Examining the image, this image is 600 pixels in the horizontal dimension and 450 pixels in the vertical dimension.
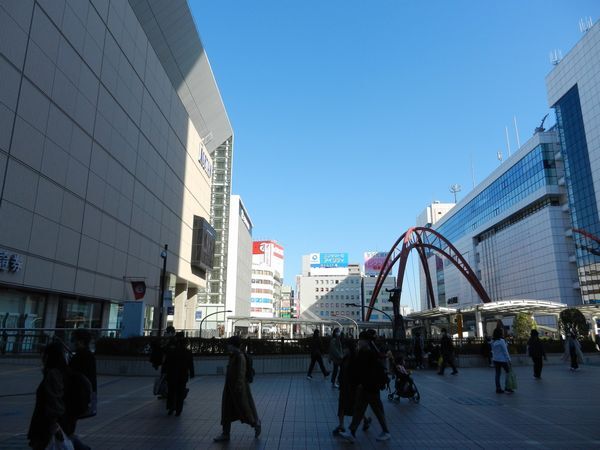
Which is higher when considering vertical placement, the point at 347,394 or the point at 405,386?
the point at 347,394

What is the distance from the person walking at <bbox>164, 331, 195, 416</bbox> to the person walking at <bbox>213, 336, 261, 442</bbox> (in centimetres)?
214

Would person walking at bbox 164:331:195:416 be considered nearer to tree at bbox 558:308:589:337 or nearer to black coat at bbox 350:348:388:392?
black coat at bbox 350:348:388:392

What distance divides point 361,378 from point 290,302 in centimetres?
17665

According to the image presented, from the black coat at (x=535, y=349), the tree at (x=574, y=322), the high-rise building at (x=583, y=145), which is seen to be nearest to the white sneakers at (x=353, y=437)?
the black coat at (x=535, y=349)

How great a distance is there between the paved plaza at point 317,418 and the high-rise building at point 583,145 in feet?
164

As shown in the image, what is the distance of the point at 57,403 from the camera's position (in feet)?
15.2

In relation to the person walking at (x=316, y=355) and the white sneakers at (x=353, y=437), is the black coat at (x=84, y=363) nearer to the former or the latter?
the white sneakers at (x=353, y=437)

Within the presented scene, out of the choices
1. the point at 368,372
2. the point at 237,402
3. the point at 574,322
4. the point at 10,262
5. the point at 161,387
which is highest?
the point at 10,262

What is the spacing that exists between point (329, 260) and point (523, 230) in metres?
89.9

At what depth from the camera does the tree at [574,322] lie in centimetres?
→ 3453

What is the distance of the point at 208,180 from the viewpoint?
187 ft

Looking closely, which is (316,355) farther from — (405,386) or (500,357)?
(500,357)

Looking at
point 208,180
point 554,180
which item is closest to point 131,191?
point 208,180

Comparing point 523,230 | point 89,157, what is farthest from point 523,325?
point 523,230
